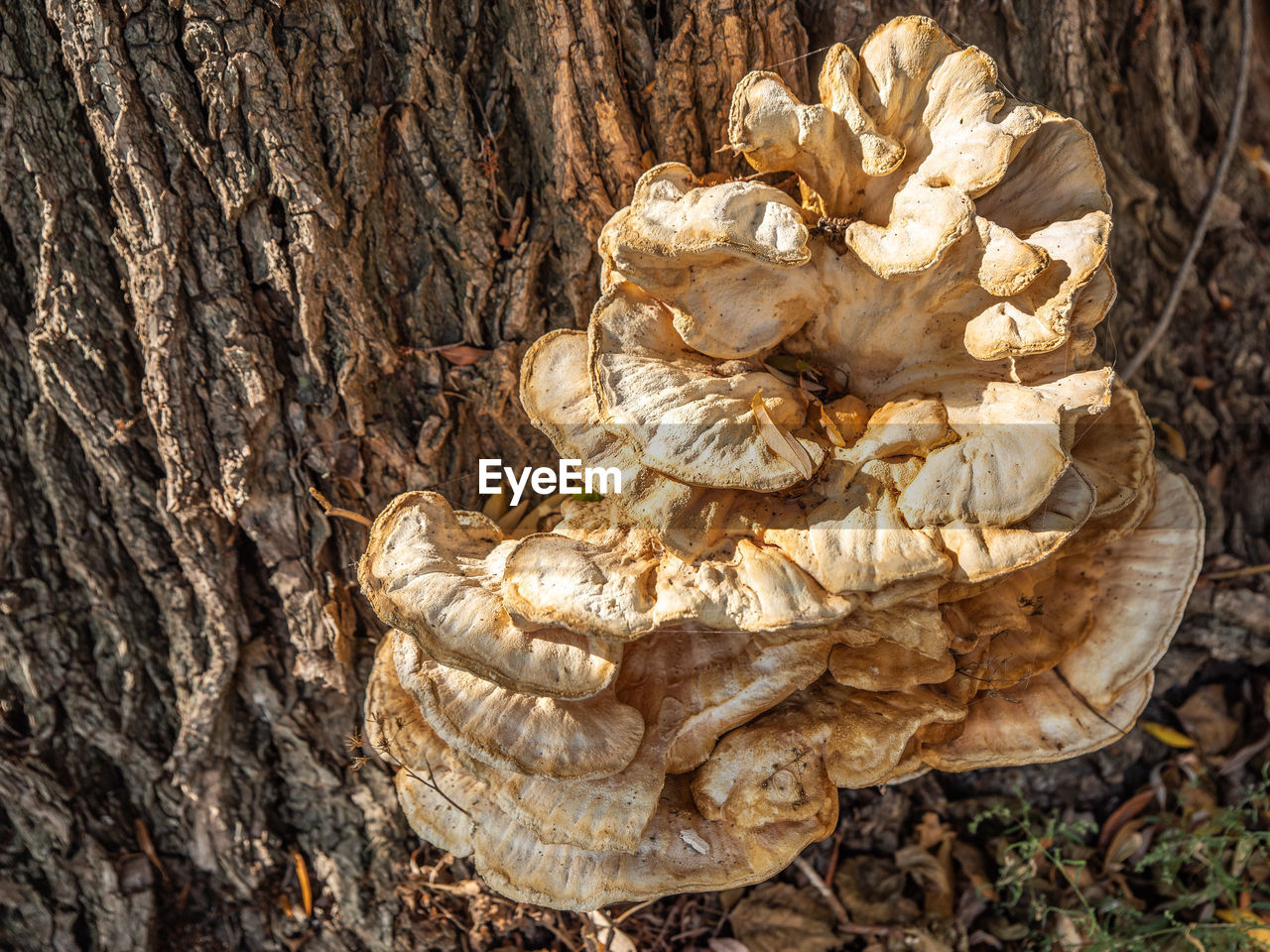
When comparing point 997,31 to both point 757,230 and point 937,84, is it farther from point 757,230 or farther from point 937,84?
point 757,230

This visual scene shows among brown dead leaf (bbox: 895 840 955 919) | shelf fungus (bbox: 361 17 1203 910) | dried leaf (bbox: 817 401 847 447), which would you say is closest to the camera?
shelf fungus (bbox: 361 17 1203 910)

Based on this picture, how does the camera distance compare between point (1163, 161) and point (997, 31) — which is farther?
point (1163, 161)

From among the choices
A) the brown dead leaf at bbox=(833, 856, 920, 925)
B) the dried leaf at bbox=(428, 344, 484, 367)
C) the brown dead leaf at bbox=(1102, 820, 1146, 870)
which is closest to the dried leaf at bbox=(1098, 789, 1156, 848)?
the brown dead leaf at bbox=(1102, 820, 1146, 870)

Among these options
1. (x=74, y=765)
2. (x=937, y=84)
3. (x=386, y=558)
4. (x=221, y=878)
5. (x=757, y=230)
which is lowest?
(x=221, y=878)

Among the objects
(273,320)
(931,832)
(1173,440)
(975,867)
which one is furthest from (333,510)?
(1173,440)

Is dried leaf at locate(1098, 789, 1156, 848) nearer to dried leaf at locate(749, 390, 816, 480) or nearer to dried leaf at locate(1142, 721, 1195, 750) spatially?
dried leaf at locate(1142, 721, 1195, 750)

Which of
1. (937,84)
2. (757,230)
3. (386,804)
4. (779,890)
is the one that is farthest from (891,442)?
(386,804)

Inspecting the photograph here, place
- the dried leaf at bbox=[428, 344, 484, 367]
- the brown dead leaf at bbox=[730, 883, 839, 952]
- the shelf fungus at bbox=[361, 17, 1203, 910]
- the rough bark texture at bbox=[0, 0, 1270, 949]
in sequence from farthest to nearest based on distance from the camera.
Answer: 1. the brown dead leaf at bbox=[730, 883, 839, 952]
2. the dried leaf at bbox=[428, 344, 484, 367]
3. the rough bark texture at bbox=[0, 0, 1270, 949]
4. the shelf fungus at bbox=[361, 17, 1203, 910]

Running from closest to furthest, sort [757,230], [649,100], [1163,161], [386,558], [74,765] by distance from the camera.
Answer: [757,230] < [386,558] < [649,100] < [74,765] < [1163,161]
